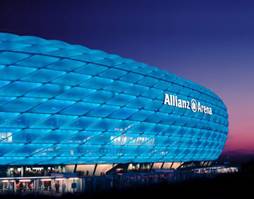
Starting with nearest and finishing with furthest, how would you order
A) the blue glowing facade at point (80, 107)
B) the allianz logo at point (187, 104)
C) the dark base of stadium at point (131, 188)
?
the dark base of stadium at point (131, 188) < the blue glowing facade at point (80, 107) < the allianz logo at point (187, 104)

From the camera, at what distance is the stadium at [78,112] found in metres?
42.2

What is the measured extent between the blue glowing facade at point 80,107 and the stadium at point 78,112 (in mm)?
86

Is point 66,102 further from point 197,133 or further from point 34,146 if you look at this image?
point 197,133

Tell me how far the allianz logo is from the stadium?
0.85 feet

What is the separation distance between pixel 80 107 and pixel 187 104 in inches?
897

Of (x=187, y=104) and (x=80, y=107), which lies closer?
(x=80, y=107)

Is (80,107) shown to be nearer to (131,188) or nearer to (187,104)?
(131,188)

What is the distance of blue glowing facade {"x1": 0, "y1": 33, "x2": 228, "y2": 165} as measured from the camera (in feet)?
138

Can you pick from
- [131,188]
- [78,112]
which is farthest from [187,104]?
[131,188]

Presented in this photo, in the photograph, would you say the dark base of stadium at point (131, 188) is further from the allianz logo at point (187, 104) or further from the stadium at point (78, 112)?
the allianz logo at point (187, 104)

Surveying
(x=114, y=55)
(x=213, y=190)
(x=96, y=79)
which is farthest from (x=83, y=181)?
(x=114, y=55)

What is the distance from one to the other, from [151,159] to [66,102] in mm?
17755

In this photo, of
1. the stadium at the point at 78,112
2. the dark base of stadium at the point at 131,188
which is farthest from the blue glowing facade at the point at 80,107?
the dark base of stadium at the point at 131,188

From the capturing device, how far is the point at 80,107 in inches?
1822
